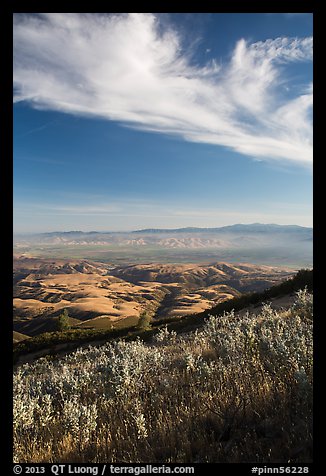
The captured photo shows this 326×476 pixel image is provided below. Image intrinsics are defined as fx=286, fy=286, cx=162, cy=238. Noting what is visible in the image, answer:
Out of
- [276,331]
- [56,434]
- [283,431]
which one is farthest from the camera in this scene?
[276,331]

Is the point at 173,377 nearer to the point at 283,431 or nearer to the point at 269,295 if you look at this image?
the point at 283,431

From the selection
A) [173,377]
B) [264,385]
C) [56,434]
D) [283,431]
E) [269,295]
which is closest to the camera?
[283,431]

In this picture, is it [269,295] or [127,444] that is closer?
[127,444]

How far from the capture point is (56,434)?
4906 millimetres

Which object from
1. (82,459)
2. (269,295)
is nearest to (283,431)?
(82,459)

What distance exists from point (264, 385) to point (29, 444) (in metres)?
3.98

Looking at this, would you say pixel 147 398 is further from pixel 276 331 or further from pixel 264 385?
pixel 276 331

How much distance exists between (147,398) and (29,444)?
2104 millimetres
